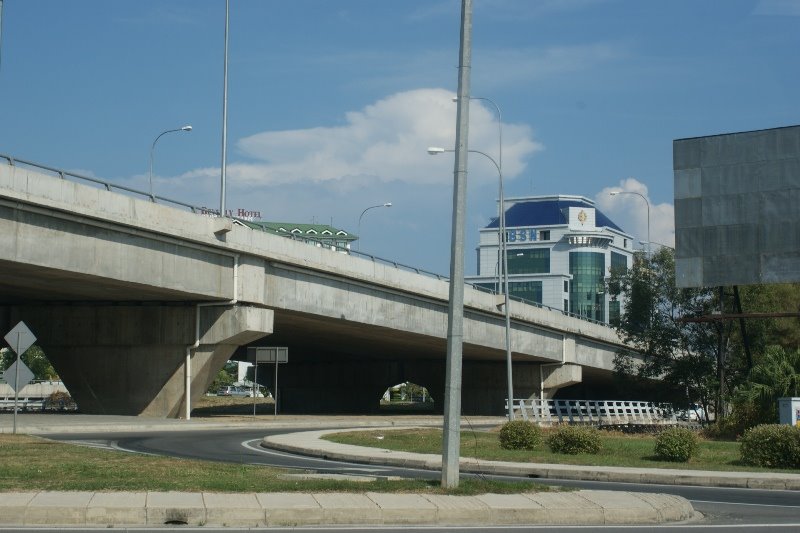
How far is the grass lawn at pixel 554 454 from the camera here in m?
25.4

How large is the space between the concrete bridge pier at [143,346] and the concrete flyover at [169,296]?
2.0 inches

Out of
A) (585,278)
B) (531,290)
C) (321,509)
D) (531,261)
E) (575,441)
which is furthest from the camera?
(531,261)

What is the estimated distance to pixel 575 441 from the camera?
28.3 metres

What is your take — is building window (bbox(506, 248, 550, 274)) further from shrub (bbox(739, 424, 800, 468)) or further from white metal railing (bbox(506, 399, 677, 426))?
shrub (bbox(739, 424, 800, 468))

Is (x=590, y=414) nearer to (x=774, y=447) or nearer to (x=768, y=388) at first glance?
(x=768, y=388)

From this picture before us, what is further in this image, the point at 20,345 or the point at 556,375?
the point at 556,375

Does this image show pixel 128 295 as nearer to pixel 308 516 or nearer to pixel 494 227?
pixel 308 516

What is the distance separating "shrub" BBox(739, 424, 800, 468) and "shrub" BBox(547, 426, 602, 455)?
13.8 feet

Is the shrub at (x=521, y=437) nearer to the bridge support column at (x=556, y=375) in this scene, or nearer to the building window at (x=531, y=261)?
the bridge support column at (x=556, y=375)

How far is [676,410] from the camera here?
62250mm

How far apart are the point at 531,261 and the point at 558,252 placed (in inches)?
225

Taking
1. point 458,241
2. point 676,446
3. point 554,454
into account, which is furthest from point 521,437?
point 458,241

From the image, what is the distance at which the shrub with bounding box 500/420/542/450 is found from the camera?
98.7ft

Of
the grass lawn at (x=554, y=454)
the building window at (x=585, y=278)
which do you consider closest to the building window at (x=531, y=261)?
the building window at (x=585, y=278)
